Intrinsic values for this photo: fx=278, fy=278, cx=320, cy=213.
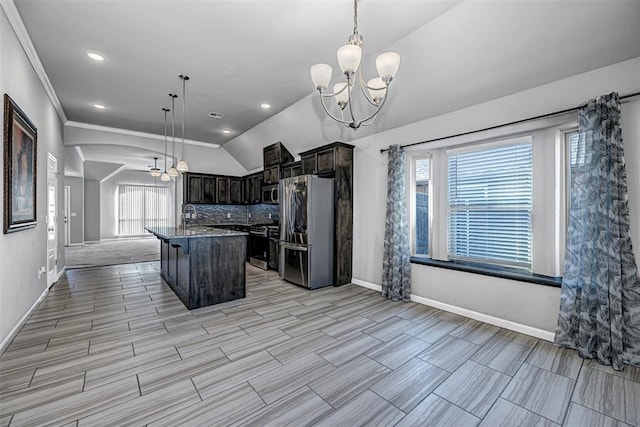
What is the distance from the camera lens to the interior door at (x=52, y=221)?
14.3 feet

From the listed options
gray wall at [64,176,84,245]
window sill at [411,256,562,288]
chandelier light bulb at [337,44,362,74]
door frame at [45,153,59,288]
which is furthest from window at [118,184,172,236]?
chandelier light bulb at [337,44,362,74]

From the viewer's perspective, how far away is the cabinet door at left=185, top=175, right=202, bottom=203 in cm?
704

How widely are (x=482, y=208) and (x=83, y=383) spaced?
419 cm

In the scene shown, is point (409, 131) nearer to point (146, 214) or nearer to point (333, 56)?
point (333, 56)

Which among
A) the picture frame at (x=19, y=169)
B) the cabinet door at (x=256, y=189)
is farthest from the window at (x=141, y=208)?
the picture frame at (x=19, y=169)

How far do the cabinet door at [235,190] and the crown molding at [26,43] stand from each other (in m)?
3.95

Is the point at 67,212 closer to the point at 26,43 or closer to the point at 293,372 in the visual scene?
the point at 26,43

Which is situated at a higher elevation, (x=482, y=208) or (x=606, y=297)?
(x=482, y=208)

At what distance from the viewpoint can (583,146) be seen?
2453 mm

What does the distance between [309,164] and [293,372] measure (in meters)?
3.60

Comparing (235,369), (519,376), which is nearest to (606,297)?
(519,376)

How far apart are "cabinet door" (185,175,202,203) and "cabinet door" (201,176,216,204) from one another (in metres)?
0.10

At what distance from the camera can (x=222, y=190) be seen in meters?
7.64

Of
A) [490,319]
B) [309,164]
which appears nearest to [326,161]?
[309,164]
